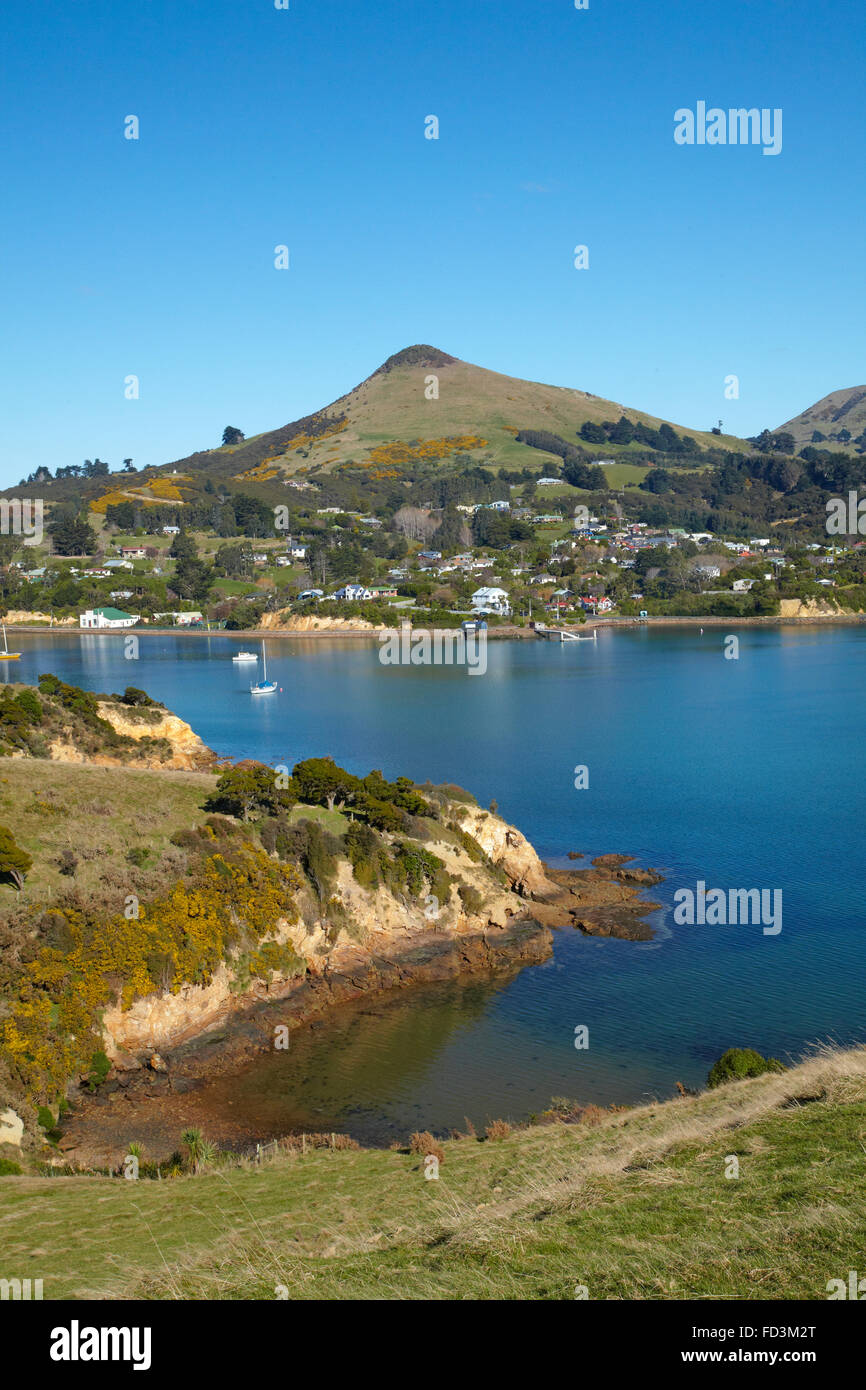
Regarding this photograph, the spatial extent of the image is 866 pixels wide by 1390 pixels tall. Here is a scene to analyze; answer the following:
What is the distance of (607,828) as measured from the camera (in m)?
34.2

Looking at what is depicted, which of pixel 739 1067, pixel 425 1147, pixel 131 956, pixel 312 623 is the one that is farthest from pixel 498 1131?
pixel 312 623

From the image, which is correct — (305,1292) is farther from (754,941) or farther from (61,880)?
(754,941)

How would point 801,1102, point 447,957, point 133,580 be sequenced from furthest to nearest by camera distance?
1. point 133,580
2. point 447,957
3. point 801,1102

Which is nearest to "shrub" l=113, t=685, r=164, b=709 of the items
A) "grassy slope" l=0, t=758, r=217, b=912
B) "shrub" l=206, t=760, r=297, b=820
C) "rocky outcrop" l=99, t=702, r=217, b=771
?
"rocky outcrop" l=99, t=702, r=217, b=771

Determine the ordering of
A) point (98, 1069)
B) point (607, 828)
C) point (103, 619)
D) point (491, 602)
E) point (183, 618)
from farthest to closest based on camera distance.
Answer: point (183, 618) < point (103, 619) < point (491, 602) < point (607, 828) < point (98, 1069)

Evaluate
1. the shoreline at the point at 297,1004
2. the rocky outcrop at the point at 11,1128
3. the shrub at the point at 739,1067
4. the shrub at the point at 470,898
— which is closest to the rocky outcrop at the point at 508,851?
the shoreline at the point at 297,1004

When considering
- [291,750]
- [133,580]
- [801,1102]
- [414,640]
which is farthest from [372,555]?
[801,1102]

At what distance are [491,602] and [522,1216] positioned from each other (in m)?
107

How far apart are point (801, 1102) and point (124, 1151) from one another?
9704 millimetres

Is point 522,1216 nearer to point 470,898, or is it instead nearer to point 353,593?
point 470,898

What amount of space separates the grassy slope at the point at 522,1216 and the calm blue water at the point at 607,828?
15.3 ft
